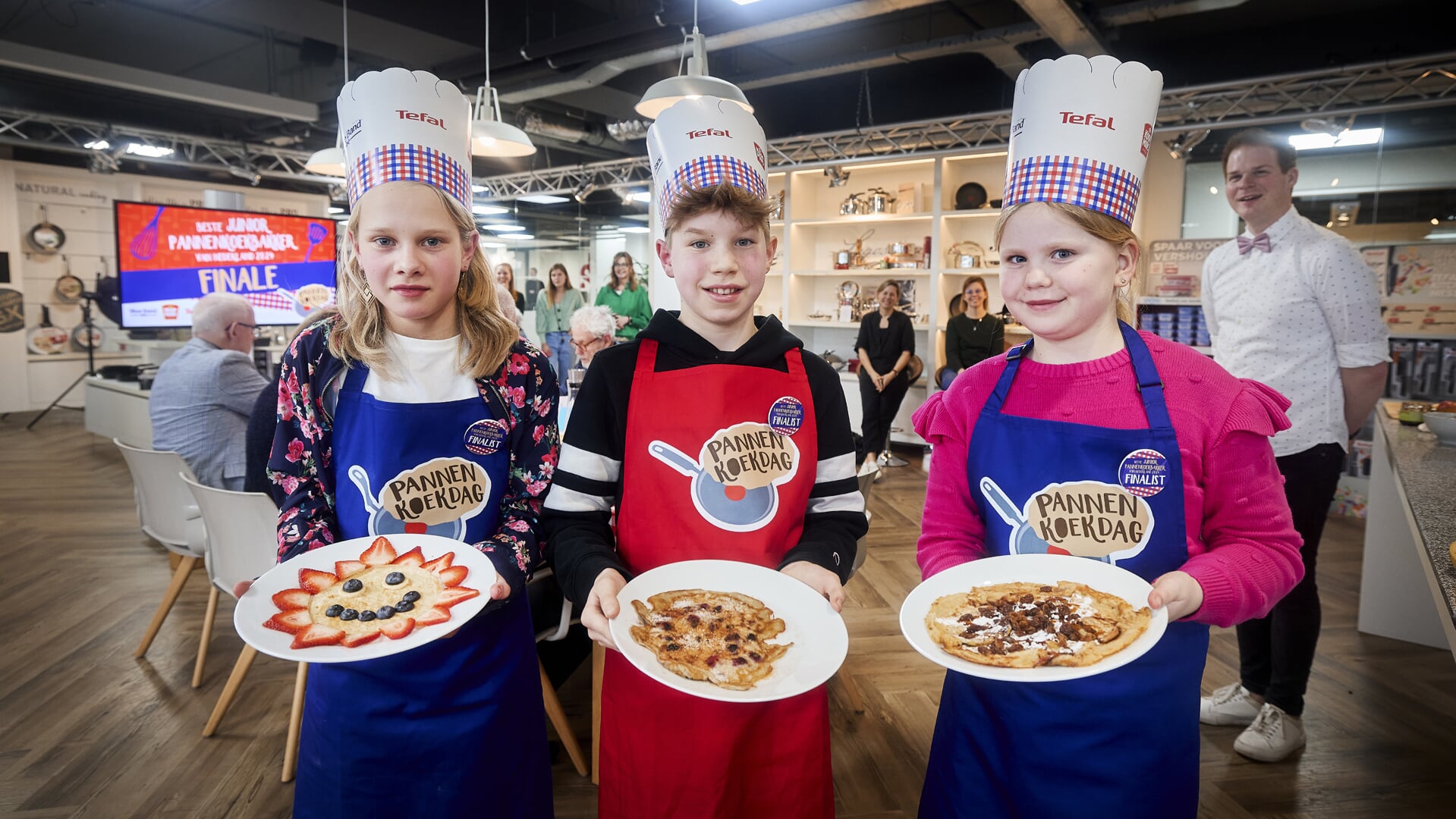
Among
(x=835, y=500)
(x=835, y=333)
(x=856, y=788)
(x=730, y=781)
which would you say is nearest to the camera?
(x=730, y=781)

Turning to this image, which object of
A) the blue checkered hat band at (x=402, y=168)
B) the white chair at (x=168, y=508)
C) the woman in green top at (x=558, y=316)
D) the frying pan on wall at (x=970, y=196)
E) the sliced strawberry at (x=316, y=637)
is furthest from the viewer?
the woman in green top at (x=558, y=316)

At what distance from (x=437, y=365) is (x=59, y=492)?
6.30 m

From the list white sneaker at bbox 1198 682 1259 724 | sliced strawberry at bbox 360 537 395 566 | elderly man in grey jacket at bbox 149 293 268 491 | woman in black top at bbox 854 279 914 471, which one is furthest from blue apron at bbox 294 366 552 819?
woman in black top at bbox 854 279 914 471

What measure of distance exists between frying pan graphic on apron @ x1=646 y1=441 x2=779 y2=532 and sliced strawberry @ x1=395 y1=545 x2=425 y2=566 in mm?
397

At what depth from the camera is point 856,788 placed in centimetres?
242

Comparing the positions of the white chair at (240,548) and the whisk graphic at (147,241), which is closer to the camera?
the white chair at (240,548)

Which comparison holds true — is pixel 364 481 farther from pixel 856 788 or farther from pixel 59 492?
pixel 59 492

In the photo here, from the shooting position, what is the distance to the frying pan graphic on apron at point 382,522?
53.3 inches

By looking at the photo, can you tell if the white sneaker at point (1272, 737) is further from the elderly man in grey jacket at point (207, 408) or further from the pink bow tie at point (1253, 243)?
the elderly man in grey jacket at point (207, 408)

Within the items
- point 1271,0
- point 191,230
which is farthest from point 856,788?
point 191,230

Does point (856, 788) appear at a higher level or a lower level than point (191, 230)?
lower

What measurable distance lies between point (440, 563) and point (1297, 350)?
8.58 feet

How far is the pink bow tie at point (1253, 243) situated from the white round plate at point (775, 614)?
2.23 metres

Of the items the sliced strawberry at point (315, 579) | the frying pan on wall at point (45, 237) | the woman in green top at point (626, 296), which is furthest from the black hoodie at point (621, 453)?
the frying pan on wall at point (45, 237)
